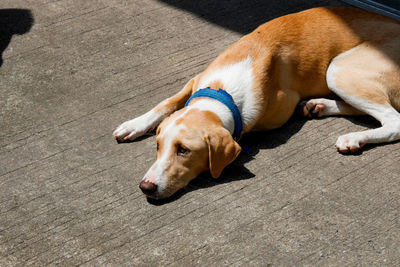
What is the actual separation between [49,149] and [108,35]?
184 centimetres

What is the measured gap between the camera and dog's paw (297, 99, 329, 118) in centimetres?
446

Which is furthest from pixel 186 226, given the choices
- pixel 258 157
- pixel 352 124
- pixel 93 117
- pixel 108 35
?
pixel 108 35

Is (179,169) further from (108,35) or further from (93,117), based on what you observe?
(108,35)

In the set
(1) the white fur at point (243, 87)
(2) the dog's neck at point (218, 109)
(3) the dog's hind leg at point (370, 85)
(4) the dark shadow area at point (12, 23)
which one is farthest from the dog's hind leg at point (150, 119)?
(4) the dark shadow area at point (12, 23)

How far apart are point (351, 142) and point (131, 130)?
170 centimetres

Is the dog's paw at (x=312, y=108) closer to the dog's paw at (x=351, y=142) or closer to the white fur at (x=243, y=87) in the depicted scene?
the dog's paw at (x=351, y=142)

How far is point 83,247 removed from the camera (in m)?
3.33

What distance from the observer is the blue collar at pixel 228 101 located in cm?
394

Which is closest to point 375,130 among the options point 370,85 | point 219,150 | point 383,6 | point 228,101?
point 370,85

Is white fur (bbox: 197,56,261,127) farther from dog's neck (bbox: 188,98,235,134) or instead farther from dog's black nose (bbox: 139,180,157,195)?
dog's black nose (bbox: 139,180,157,195)

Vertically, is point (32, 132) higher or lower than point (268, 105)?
lower

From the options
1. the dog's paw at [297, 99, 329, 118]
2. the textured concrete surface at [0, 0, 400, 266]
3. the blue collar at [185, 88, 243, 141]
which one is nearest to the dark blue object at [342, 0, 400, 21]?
the textured concrete surface at [0, 0, 400, 266]

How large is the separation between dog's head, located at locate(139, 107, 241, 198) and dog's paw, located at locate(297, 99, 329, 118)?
1.01 meters

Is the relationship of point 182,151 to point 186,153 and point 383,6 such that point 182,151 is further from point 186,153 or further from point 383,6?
point 383,6
